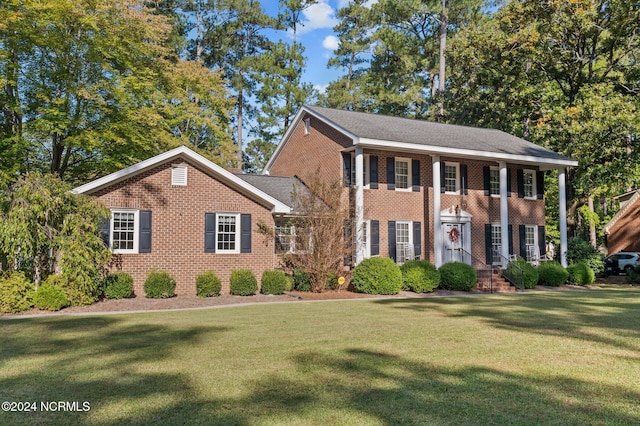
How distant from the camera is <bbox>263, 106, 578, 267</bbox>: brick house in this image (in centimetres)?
2170

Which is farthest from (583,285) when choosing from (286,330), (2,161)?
(2,161)

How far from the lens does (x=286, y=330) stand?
33.0 feet

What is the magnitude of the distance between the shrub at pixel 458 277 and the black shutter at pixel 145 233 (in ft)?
36.1

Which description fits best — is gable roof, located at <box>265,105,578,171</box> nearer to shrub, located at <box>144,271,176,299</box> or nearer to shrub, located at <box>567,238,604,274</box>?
shrub, located at <box>567,238,604,274</box>

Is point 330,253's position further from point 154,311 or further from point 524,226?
point 524,226

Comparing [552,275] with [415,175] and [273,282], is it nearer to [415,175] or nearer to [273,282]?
[415,175]

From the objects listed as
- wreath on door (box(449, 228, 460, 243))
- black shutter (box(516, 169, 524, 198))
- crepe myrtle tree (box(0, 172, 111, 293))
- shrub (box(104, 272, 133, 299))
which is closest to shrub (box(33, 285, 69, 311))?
crepe myrtle tree (box(0, 172, 111, 293))

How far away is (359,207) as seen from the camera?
804 inches

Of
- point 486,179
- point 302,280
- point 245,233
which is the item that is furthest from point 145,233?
point 486,179

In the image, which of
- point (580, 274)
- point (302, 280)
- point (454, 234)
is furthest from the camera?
point (454, 234)

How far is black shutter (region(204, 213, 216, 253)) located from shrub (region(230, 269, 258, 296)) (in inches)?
51.5

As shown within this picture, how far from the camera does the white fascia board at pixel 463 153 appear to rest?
20.7 metres

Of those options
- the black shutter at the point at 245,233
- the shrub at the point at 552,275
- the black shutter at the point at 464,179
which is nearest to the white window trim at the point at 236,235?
the black shutter at the point at 245,233

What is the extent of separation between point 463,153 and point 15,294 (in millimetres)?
17263
